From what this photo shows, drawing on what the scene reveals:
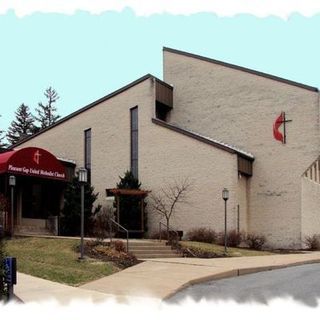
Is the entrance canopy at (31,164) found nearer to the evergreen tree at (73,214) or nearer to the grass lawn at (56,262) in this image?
the evergreen tree at (73,214)

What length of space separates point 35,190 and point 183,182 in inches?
325

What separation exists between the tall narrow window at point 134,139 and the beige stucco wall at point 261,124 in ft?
9.39

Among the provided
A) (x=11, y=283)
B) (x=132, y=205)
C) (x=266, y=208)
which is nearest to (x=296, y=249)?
(x=266, y=208)

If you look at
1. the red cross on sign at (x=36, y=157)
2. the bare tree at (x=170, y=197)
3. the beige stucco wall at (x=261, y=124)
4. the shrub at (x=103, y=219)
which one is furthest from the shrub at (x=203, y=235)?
the red cross on sign at (x=36, y=157)

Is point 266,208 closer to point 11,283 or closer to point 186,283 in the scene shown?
point 186,283

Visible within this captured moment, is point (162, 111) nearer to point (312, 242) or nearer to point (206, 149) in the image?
point (206, 149)

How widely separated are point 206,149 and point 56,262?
53.0 ft

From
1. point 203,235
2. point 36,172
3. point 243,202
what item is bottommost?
point 203,235

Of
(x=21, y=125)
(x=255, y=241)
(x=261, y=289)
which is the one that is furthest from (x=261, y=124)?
(x=21, y=125)

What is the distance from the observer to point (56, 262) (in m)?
17.8

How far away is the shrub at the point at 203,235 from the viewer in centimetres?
2998

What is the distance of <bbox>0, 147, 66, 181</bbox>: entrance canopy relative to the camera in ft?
90.7

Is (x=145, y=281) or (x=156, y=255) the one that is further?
(x=156, y=255)

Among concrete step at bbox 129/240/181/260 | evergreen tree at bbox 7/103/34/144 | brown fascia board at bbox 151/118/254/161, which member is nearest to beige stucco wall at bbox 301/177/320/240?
brown fascia board at bbox 151/118/254/161
